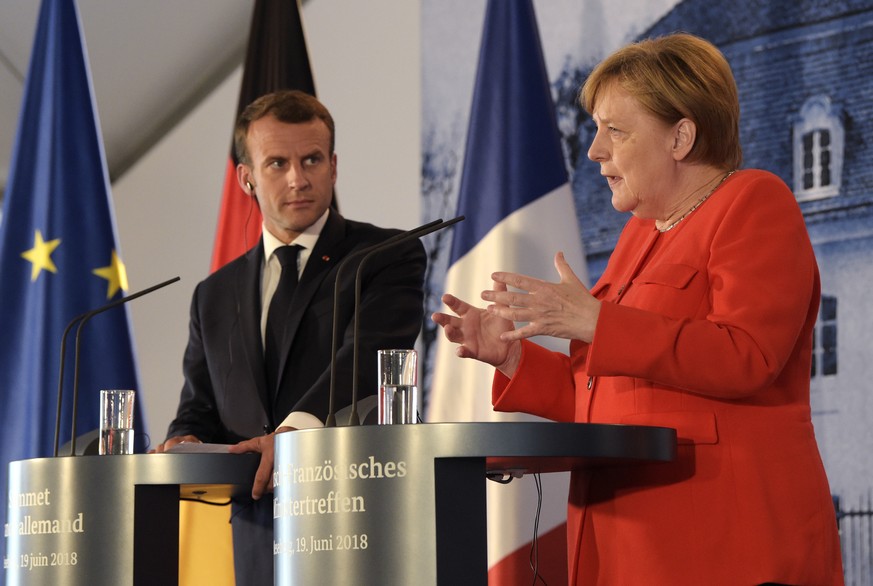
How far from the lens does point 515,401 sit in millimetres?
2148

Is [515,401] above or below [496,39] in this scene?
below

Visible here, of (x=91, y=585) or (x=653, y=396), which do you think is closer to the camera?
(x=653, y=396)

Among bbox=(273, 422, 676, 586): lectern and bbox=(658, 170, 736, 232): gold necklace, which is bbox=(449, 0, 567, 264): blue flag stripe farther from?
bbox=(273, 422, 676, 586): lectern

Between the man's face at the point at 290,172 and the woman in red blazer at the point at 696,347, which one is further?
the man's face at the point at 290,172

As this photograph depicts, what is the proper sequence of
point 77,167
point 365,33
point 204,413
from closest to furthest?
point 204,413 < point 77,167 < point 365,33

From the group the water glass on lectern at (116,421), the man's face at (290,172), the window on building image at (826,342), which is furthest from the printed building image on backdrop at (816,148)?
the water glass on lectern at (116,421)

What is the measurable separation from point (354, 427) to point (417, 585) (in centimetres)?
24

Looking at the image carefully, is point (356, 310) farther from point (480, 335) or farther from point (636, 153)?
point (636, 153)

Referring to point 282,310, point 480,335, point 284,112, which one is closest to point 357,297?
point 480,335

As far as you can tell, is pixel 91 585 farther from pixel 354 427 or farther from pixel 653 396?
pixel 653 396

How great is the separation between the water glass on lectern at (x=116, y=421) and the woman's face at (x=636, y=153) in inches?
42.3

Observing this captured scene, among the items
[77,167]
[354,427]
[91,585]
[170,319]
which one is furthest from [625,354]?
[170,319]

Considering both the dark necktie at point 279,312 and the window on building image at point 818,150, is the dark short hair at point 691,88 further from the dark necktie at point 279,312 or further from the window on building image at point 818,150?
the window on building image at point 818,150

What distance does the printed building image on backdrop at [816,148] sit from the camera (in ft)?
11.4
